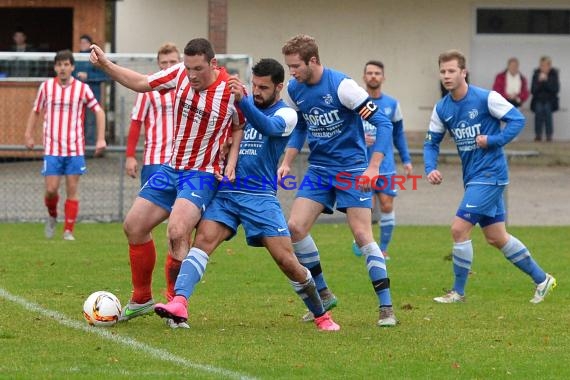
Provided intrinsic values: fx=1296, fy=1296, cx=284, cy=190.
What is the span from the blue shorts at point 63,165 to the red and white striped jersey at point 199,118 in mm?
6368

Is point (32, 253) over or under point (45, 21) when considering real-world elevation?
under

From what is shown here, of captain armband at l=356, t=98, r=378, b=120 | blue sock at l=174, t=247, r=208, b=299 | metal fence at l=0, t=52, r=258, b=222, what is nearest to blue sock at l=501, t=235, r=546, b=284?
captain armband at l=356, t=98, r=378, b=120

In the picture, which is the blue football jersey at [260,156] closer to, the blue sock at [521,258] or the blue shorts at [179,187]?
the blue shorts at [179,187]

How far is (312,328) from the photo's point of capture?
8.81 meters

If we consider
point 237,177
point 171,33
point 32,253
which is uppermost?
point 171,33

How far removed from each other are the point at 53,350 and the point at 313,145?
106 inches

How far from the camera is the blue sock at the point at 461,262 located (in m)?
10.5

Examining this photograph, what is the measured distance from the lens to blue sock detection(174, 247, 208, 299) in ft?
27.1

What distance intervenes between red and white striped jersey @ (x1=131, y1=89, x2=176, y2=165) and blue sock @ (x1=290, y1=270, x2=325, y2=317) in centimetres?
380

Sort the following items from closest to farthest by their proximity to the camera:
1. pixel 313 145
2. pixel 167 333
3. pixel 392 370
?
pixel 392 370
pixel 167 333
pixel 313 145

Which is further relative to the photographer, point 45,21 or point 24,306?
point 45,21

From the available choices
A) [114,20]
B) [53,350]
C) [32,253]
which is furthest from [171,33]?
[53,350]

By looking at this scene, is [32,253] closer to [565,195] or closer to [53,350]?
[53,350]

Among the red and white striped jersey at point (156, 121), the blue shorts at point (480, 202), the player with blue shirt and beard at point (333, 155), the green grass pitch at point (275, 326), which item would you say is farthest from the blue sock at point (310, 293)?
the red and white striped jersey at point (156, 121)
